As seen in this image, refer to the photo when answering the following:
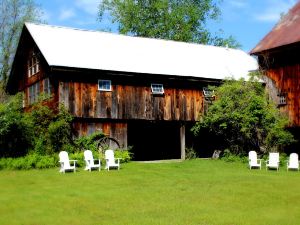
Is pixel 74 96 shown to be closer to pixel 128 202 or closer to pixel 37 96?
pixel 37 96

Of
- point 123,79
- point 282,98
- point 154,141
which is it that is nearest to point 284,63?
point 282,98

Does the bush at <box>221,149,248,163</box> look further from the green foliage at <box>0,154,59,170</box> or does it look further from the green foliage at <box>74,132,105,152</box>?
the green foliage at <box>0,154,59,170</box>

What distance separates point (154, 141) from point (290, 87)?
34.4ft

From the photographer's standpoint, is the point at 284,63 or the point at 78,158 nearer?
the point at 78,158

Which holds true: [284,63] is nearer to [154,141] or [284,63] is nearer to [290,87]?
[290,87]

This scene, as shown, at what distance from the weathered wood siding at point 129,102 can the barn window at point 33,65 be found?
477 centimetres

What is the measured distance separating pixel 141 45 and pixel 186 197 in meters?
19.2

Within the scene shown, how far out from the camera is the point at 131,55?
30625 millimetres

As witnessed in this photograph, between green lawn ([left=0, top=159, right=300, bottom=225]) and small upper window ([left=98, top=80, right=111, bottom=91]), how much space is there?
673cm

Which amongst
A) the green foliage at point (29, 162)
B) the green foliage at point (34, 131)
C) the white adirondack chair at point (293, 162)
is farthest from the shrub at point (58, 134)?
the white adirondack chair at point (293, 162)

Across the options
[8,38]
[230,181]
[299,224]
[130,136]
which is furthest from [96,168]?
[8,38]

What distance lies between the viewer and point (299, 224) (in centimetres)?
1151

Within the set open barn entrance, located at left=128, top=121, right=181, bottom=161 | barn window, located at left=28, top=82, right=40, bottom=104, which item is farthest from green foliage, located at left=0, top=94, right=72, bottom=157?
open barn entrance, located at left=128, top=121, right=181, bottom=161

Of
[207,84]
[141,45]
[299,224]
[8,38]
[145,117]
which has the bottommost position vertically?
[299,224]
